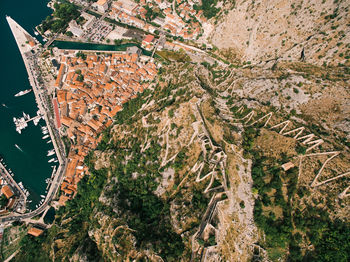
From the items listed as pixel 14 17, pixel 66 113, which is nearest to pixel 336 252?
pixel 66 113

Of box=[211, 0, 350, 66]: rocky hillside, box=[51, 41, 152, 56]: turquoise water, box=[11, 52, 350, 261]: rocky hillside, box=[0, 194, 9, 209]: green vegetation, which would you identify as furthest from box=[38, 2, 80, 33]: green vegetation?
box=[0, 194, 9, 209]: green vegetation

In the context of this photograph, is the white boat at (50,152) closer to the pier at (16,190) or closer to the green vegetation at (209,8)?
the pier at (16,190)

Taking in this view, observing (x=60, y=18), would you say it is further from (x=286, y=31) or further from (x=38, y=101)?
(x=286, y=31)

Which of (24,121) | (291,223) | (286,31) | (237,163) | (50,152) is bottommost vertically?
(291,223)

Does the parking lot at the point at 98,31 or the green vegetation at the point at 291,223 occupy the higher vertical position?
the parking lot at the point at 98,31

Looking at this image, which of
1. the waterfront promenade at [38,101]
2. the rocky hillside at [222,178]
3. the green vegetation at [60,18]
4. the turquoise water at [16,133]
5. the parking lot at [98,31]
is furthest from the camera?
the green vegetation at [60,18]

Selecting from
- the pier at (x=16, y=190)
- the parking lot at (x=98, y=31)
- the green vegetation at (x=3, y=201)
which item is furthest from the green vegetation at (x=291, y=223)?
the parking lot at (x=98, y=31)

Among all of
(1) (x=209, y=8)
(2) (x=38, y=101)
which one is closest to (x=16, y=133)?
(2) (x=38, y=101)
